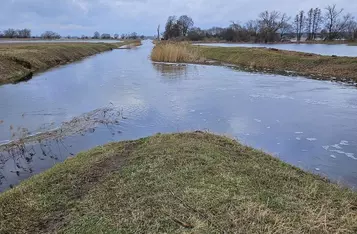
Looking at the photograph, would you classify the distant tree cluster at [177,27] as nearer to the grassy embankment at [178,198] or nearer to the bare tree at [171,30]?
the bare tree at [171,30]

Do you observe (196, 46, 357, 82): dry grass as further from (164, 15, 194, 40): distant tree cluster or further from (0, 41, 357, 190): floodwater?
(164, 15, 194, 40): distant tree cluster

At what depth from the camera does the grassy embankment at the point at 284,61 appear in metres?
22.1

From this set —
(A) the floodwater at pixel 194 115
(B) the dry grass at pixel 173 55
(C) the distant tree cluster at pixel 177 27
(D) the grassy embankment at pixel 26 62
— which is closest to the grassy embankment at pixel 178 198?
(A) the floodwater at pixel 194 115

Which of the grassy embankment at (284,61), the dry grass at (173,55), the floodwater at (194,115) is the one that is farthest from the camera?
the dry grass at (173,55)

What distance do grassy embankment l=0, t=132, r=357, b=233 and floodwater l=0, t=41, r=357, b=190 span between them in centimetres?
142

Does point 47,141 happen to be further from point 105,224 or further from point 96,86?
point 96,86

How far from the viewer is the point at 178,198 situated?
431 cm

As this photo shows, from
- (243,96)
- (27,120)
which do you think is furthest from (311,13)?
(27,120)

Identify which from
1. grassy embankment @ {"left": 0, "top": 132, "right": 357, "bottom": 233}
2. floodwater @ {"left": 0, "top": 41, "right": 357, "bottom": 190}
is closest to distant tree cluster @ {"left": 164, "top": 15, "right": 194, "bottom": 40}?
floodwater @ {"left": 0, "top": 41, "right": 357, "bottom": 190}

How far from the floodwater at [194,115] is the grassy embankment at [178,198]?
1.42 meters

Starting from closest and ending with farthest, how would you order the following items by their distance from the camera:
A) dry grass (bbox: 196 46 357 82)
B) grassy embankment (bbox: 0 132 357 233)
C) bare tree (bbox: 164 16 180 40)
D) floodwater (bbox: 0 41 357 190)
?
grassy embankment (bbox: 0 132 357 233) < floodwater (bbox: 0 41 357 190) < dry grass (bbox: 196 46 357 82) < bare tree (bbox: 164 16 180 40)

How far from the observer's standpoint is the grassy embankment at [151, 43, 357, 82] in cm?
2212

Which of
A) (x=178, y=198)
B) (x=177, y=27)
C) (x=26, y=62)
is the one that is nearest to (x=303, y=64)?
(x=26, y=62)

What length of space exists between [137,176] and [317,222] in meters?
2.44
